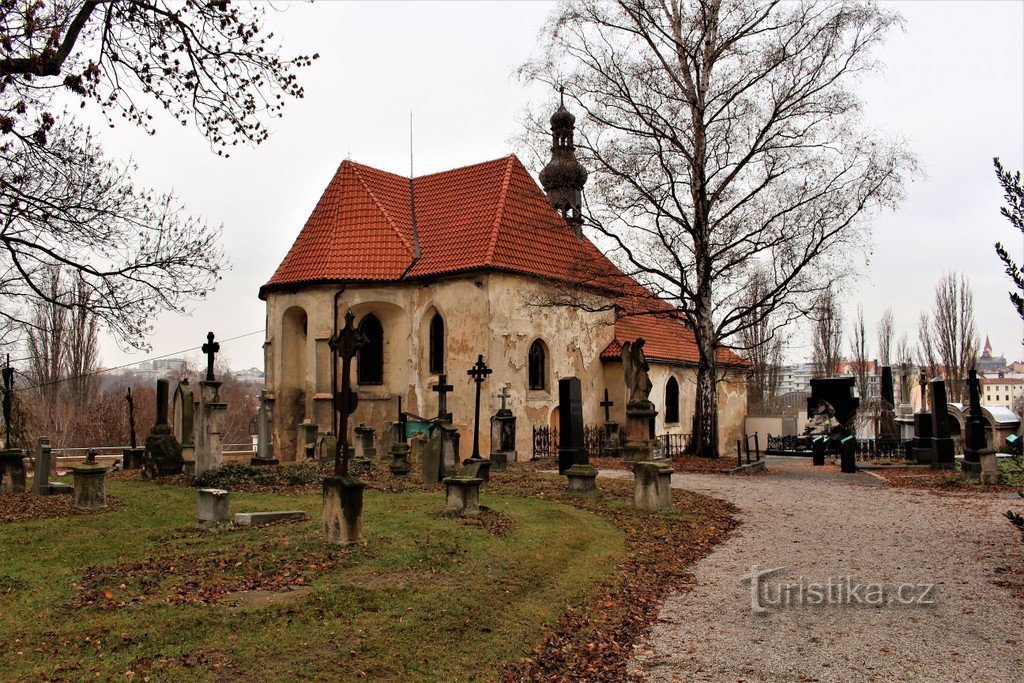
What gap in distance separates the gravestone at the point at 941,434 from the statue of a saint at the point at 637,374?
24.2ft

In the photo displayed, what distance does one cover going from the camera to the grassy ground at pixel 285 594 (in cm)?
543

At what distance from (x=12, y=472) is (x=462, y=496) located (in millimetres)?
8995

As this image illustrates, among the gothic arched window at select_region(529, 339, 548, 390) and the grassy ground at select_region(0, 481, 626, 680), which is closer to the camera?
the grassy ground at select_region(0, 481, 626, 680)

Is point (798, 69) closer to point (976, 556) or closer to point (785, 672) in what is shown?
point (976, 556)

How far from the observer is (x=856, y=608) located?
24.5 ft

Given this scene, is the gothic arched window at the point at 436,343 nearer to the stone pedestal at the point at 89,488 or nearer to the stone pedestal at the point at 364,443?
the stone pedestal at the point at 364,443

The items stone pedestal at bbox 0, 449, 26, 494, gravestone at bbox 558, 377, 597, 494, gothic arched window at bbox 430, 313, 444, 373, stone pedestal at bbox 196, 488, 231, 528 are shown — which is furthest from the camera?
gothic arched window at bbox 430, 313, 444, 373

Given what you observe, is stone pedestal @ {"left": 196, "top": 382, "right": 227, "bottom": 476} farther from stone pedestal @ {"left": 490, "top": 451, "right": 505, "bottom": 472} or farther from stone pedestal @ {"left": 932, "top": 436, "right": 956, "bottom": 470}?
stone pedestal @ {"left": 932, "top": 436, "right": 956, "bottom": 470}

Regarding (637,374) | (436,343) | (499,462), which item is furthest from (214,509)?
(436,343)

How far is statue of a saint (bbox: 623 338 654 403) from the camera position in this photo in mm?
17250

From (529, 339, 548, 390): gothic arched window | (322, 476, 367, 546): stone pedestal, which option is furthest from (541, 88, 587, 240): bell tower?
A: (322, 476, 367, 546): stone pedestal

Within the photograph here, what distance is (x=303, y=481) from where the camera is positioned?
14.7m

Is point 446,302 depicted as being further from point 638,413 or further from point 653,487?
point 653,487

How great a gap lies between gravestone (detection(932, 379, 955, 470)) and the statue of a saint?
24.2ft
